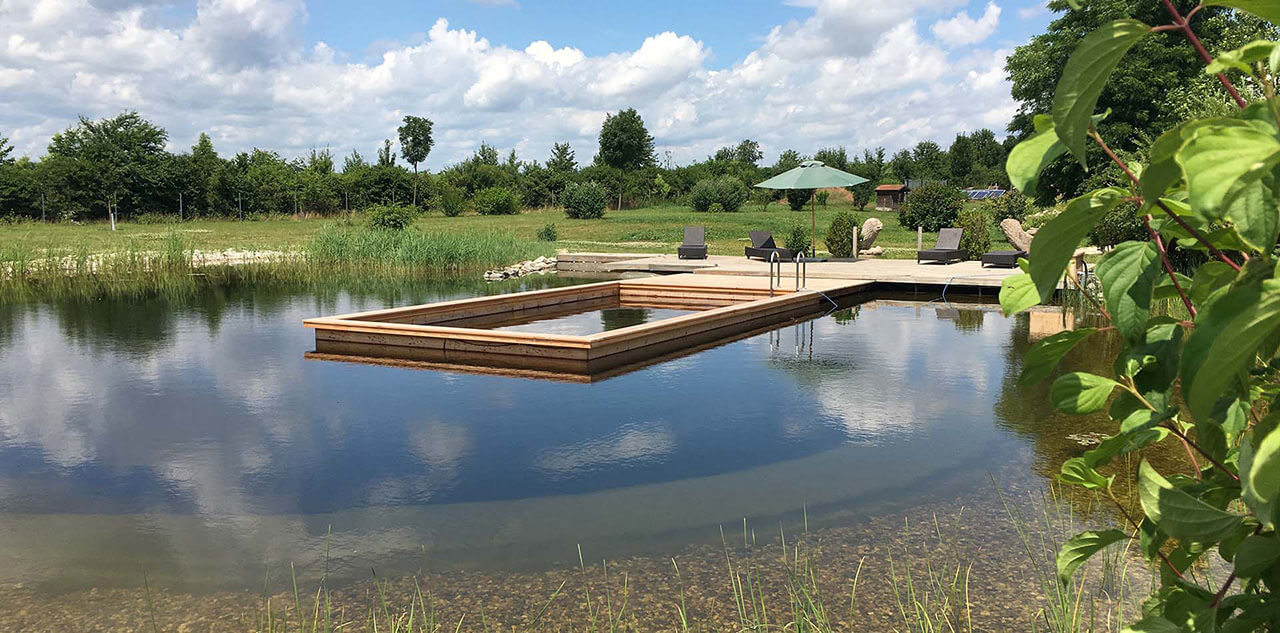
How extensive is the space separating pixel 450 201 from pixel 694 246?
74.0 feet

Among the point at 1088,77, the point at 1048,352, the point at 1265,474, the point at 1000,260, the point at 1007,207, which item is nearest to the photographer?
the point at 1265,474

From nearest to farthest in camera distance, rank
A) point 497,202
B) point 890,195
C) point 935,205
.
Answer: point 935,205 < point 497,202 < point 890,195

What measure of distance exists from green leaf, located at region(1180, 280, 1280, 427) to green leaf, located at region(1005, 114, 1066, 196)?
0.18 metres

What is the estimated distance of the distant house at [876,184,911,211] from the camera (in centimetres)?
4683

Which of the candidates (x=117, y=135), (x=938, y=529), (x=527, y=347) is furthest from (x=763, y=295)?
(x=117, y=135)

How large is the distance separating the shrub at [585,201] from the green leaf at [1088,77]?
112ft

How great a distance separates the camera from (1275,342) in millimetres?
791

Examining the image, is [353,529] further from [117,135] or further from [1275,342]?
[117,135]

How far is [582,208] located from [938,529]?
31.2 meters

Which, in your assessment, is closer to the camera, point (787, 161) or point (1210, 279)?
point (1210, 279)

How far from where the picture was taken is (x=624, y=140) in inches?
1893

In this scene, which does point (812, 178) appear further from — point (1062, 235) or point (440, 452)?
point (1062, 235)

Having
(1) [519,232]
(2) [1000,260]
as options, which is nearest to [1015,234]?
(2) [1000,260]

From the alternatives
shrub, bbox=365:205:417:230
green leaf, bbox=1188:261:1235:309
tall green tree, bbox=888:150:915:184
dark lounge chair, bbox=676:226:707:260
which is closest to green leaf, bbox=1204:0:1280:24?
green leaf, bbox=1188:261:1235:309
